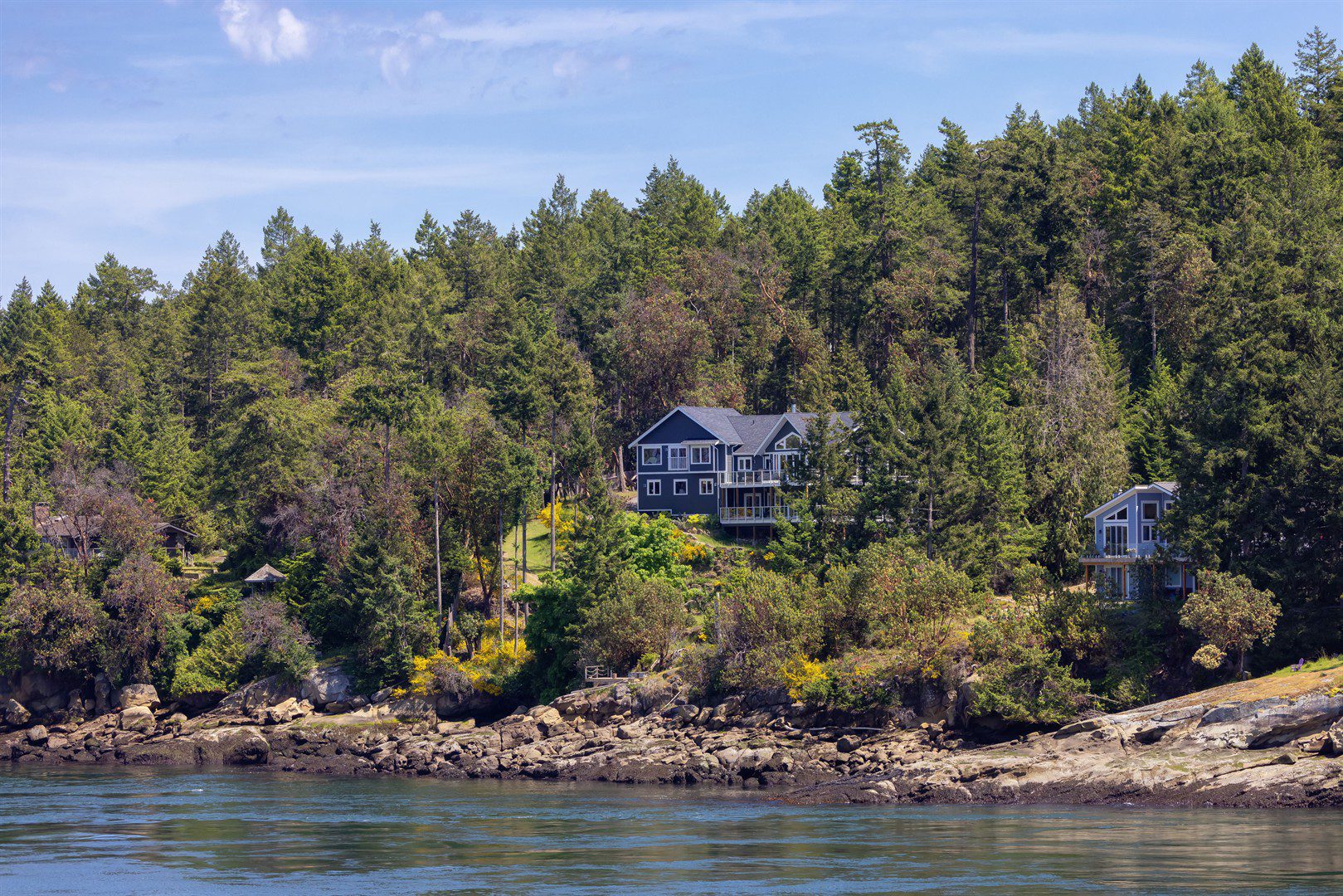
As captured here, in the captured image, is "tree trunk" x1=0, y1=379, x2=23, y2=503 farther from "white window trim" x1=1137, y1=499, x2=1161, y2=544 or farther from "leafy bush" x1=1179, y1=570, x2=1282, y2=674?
"leafy bush" x1=1179, y1=570, x2=1282, y2=674

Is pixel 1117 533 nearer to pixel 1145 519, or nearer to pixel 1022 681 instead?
pixel 1145 519

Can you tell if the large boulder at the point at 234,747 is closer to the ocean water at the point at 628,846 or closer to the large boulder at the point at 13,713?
the large boulder at the point at 13,713

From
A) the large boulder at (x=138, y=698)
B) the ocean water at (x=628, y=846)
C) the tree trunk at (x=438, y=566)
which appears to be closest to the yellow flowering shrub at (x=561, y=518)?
the tree trunk at (x=438, y=566)

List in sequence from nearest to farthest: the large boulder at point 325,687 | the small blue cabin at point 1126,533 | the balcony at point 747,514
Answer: the small blue cabin at point 1126,533, the large boulder at point 325,687, the balcony at point 747,514

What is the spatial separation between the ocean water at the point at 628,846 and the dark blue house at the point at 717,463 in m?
33.5

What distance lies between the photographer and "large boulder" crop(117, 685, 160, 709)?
7488 centimetres

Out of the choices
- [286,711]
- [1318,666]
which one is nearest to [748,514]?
[286,711]

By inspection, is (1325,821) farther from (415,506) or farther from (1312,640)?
(415,506)

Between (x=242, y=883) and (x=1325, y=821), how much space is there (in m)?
30.8

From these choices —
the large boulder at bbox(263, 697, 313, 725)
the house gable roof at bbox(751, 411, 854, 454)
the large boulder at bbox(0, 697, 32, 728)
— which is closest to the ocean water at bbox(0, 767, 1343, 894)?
the large boulder at bbox(263, 697, 313, 725)

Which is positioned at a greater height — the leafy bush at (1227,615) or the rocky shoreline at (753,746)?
the leafy bush at (1227,615)

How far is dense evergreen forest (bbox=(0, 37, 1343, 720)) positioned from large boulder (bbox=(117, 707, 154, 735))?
7.20ft

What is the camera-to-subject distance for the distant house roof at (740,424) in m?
86.3

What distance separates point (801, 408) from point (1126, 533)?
31.9 m
